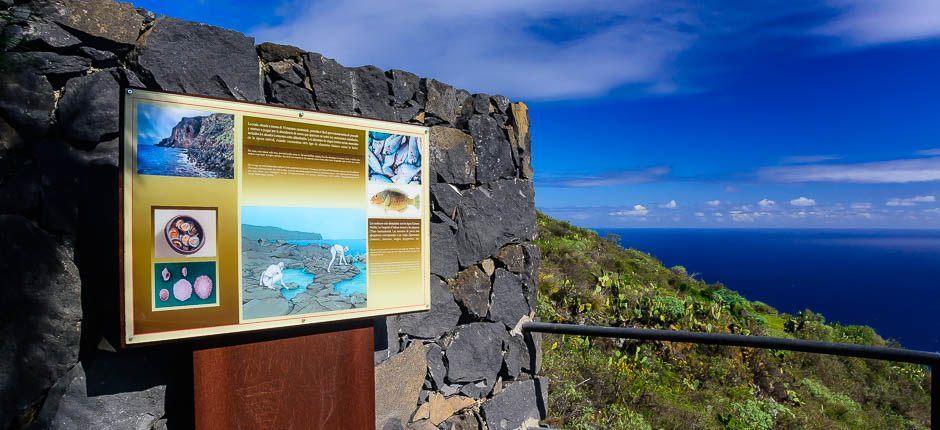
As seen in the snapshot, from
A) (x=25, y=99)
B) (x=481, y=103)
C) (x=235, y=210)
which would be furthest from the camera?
(x=481, y=103)

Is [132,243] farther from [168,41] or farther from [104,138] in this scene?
[168,41]

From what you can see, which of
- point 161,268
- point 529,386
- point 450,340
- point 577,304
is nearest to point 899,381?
point 577,304

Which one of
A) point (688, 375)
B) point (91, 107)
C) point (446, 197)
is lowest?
point (688, 375)

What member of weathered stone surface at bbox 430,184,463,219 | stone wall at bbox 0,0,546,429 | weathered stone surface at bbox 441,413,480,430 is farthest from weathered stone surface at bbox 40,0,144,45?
weathered stone surface at bbox 441,413,480,430

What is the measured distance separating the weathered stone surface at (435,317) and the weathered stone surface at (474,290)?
0.08 m

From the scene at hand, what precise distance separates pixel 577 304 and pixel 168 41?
598 centimetres

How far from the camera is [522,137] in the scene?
4.82 m

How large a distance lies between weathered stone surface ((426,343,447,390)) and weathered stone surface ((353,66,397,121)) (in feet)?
4.95

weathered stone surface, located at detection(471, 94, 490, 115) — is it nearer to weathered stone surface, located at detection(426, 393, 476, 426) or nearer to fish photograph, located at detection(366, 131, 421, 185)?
fish photograph, located at detection(366, 131, 421, 185)

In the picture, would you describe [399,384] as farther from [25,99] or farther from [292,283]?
[25,99]

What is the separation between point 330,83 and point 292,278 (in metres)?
1.14

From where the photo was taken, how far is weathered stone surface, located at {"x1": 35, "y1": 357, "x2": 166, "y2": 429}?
262 cm

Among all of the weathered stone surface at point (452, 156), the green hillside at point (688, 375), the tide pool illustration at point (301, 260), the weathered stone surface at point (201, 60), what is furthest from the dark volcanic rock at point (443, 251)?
the green hillside at point (688, 375)

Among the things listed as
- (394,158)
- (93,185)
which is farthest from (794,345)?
(93,185)
